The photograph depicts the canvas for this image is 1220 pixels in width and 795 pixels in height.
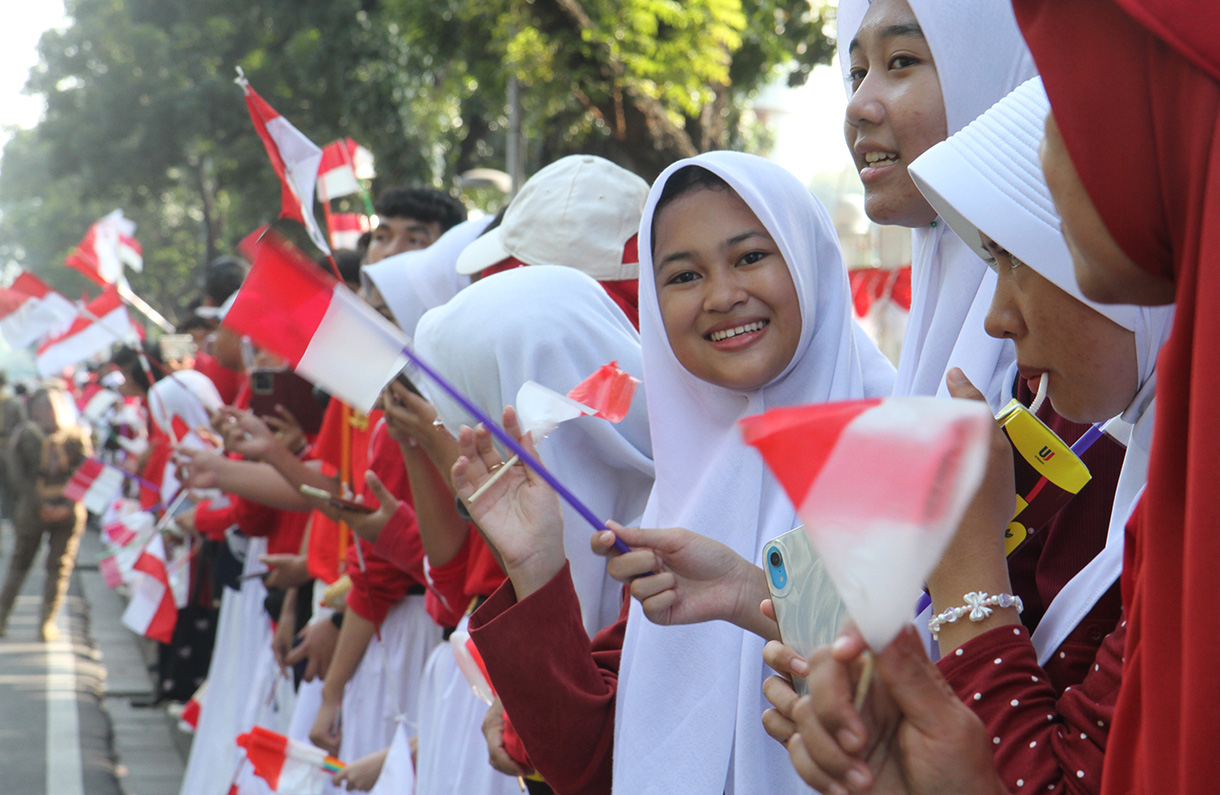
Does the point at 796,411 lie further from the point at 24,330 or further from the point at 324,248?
the point at 24,330

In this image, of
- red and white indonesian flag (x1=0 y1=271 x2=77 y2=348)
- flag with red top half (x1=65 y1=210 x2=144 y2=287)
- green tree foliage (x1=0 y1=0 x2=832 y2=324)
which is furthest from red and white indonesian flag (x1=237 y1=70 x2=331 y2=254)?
green tree foliage (x1=0 y1=0 x2=832 y2=324)

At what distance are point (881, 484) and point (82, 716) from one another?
26.8ft

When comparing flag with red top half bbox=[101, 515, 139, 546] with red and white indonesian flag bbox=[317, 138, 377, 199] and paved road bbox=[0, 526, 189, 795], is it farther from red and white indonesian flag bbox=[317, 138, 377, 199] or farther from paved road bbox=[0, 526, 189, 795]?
red and white indonesian flag bbox=[317, 138, 377, 199]

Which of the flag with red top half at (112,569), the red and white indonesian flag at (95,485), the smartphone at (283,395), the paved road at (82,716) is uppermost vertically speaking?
the smartphone at (283,395)

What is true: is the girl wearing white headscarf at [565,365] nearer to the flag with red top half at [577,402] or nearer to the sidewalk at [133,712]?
the flag with red top half at [577,402]

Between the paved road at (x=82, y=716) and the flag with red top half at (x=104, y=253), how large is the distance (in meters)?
2.75

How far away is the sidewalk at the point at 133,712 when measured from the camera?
6556 millimetres

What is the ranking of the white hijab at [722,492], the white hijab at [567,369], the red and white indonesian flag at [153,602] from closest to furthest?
the white hijab at [722,492] < the white hijab at [567,369] < the red and white indonesian flag at [153,602]

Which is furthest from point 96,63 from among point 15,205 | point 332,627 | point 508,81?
point 15,205

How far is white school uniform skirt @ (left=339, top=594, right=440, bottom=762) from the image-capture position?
11.9ft

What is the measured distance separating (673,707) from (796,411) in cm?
101

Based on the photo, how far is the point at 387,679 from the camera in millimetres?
3615

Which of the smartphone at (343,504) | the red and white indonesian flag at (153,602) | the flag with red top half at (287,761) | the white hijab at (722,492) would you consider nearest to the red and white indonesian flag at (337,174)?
the smartphone at (343,504)

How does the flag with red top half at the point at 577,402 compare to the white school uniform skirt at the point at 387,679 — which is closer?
the flag with red top half at the point at 577,402
